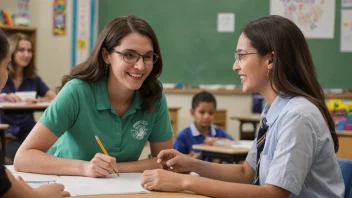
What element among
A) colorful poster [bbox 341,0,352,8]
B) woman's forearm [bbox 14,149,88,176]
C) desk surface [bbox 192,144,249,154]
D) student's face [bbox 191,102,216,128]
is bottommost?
desk surface [bbox 192,144,249,154]

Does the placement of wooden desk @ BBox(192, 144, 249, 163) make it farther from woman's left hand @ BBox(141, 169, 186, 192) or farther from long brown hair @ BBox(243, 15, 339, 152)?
woman's left hand @ BBox(141, 169, 186, 192)

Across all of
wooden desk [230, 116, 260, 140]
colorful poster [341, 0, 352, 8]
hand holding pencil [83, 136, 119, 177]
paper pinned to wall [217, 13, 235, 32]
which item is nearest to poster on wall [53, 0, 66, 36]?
paper pinned to wall [217, 13, 235, 32]

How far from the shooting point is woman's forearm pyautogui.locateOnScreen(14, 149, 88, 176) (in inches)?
79.4

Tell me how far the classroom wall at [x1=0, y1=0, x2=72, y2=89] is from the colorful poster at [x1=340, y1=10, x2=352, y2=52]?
3.33 metres

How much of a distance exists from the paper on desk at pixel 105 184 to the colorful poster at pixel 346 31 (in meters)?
4.85

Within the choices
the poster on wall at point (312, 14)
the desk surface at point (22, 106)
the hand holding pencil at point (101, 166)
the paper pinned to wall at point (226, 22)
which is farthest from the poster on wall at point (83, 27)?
the hand holding pencil at point (101, 166)

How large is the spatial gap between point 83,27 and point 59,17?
367 mm

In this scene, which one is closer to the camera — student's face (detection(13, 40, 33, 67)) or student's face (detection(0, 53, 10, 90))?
student's face (detection(0, 53, 10, 90))

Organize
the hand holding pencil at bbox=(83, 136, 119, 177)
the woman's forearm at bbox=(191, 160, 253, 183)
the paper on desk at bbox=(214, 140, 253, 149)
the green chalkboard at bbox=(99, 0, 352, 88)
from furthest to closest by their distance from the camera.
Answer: the green chalkboard at bbox=(99, 0, 352, 88)
the paper on desk at bbox=(214, 140, 253, 149)
the woman's forearm at bbox=(191, 160, 253, 183)
the hand holding pencil at bbox=(83, 136, 119, 177)

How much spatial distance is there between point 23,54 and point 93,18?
1.63 metres

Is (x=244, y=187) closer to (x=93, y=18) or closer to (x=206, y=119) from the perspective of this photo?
(x=206, y=119)

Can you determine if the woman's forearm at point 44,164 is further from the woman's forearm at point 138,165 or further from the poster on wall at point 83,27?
the poster on wall at point 83,27

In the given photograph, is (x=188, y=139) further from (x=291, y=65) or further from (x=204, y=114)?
(x=291, y=65)

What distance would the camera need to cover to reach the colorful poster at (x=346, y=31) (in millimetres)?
6312
